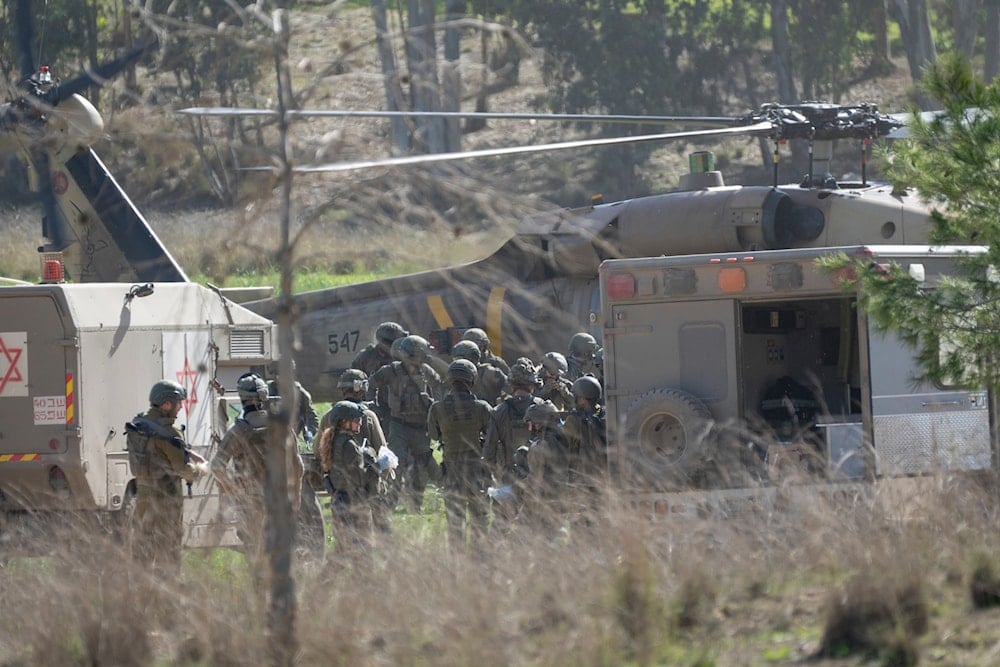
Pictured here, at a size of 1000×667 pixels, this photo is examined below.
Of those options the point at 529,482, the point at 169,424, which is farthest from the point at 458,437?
the point at 169,424

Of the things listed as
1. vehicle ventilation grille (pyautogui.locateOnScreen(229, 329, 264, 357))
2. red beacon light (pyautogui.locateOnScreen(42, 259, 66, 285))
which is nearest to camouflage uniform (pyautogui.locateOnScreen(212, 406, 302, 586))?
vehicle ventilation grille (pyautogui.locateOnScreen(229, 329, 264, 357))

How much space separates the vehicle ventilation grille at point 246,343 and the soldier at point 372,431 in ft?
2.37

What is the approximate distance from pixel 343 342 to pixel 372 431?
533cm

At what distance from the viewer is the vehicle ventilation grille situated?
11352mm

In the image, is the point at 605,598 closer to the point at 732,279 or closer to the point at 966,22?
the point at 732,279

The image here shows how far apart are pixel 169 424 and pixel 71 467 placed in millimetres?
1000

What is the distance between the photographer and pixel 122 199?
14.4 m

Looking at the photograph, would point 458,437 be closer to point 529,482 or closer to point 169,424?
point 529,482

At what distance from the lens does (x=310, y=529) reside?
938 centimetres

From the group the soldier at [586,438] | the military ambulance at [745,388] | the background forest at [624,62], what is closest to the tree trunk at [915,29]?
the background forest at [624,62]

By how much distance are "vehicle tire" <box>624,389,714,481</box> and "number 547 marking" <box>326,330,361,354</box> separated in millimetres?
6869

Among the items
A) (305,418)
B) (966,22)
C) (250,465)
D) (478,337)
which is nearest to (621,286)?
(250,465)

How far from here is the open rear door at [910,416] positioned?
28.2 ft

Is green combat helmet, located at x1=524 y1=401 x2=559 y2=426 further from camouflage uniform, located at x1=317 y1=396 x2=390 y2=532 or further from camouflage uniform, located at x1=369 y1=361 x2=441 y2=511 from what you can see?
camouflage uniform, located at x1=369 y1=361 x2=441 y2=511
